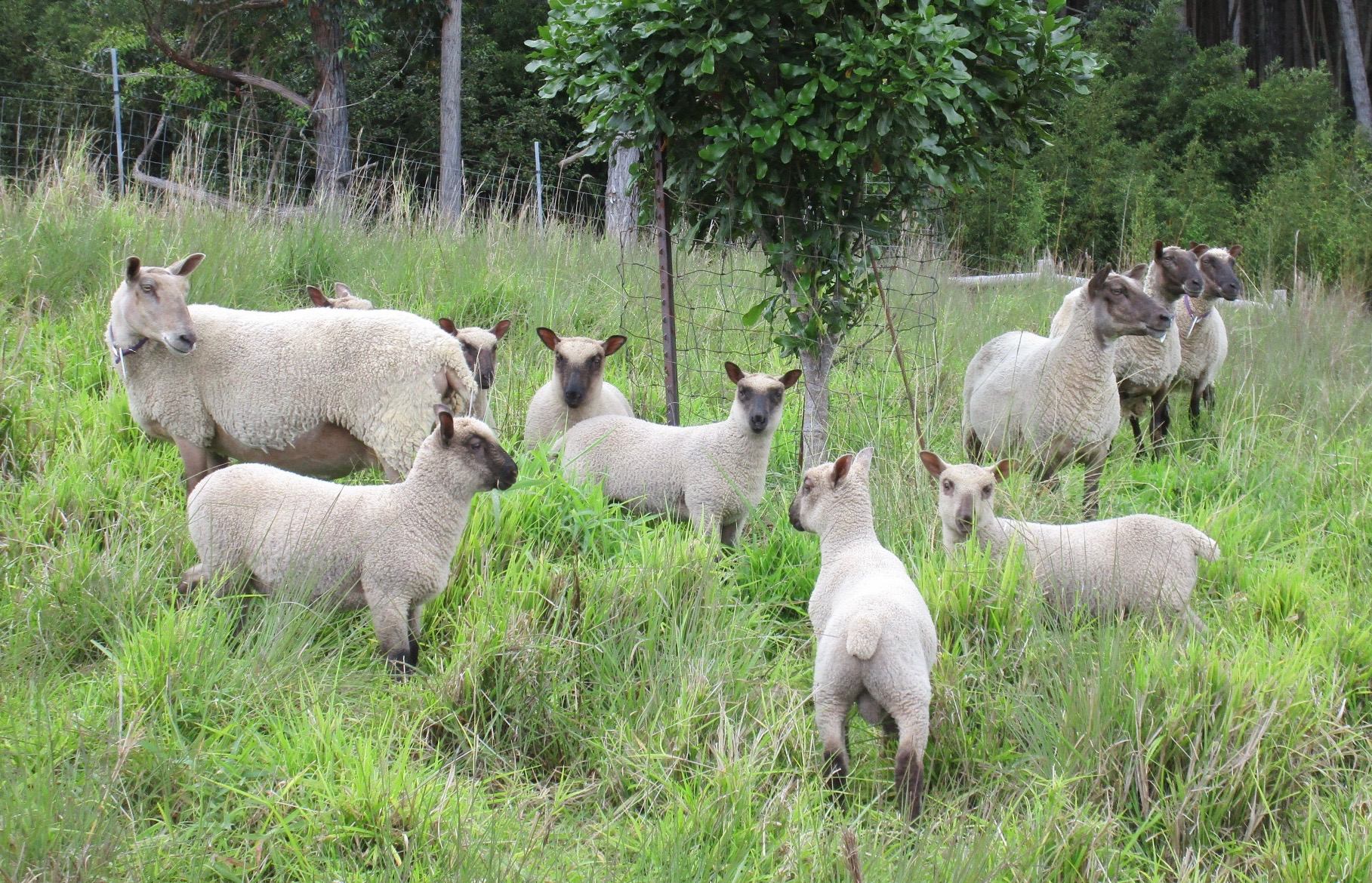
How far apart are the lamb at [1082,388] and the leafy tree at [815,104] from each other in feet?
3.30

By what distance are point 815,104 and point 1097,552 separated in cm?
259

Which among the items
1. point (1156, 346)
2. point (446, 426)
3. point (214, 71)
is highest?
point (214, 71)

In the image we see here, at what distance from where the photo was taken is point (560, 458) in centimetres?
607

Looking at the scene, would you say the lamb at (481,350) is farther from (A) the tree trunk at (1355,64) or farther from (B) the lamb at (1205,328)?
(A) the tree trunk at (1355,64)

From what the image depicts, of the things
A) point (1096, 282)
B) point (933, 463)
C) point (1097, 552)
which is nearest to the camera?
point (1097, 552)

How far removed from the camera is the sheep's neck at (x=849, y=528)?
4.42 meters

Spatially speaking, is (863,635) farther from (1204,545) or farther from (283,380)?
(283,380)

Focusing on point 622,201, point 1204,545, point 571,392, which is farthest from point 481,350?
point 622,201

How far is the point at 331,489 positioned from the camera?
446 cm

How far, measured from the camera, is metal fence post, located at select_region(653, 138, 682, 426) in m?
6.51

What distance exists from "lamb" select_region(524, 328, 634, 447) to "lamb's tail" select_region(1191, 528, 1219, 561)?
10.8ft

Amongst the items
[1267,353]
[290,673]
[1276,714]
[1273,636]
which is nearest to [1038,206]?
[1267,353]

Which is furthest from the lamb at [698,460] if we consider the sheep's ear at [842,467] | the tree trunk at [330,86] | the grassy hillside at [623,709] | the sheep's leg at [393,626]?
the tree trunk at [330,86]

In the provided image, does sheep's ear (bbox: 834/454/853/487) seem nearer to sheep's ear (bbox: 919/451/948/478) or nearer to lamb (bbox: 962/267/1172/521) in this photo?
sheep's ear (bbox: 919/451/948/478)
